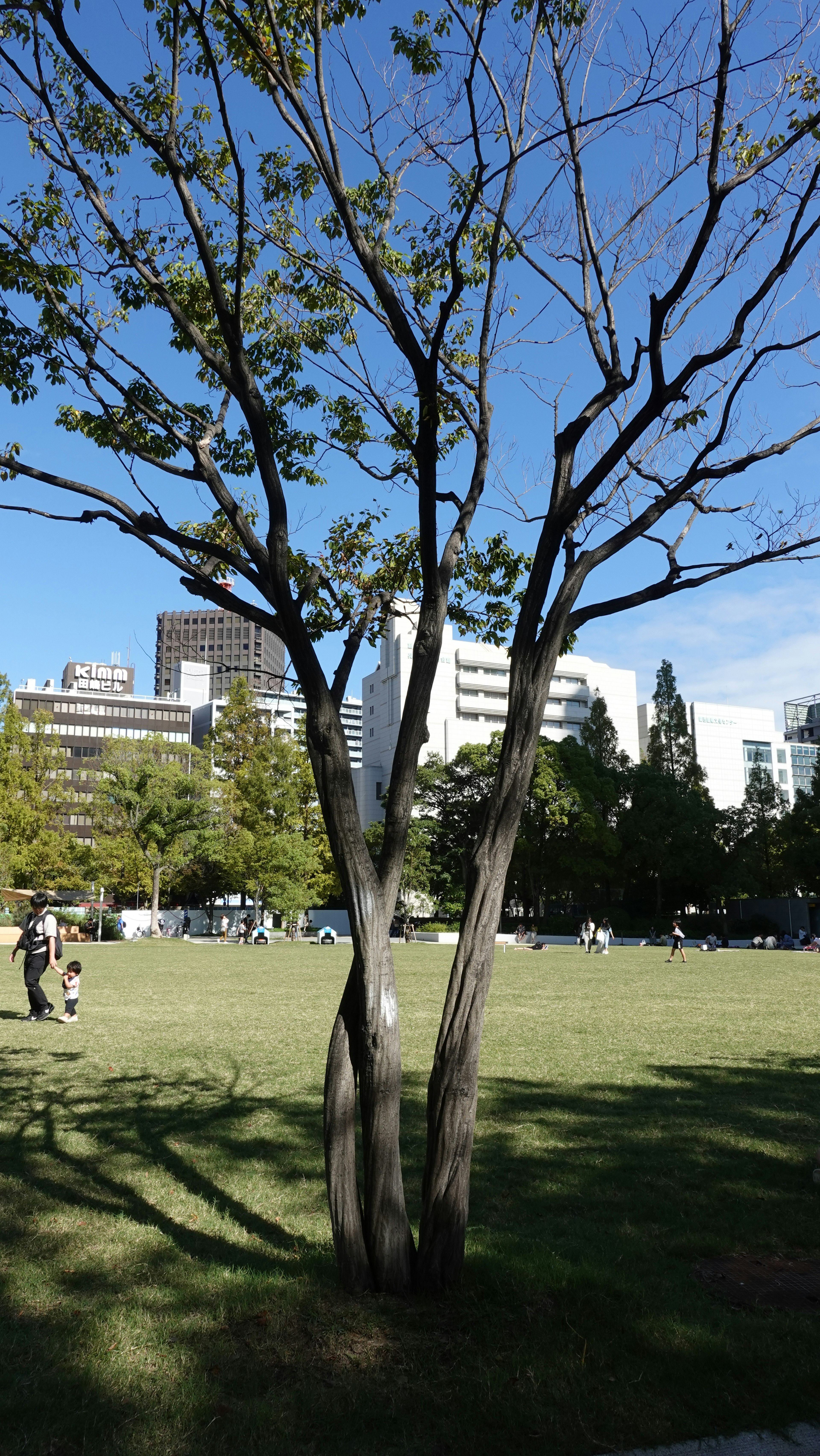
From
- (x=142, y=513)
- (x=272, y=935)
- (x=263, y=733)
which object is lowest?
(x=272, y=935)

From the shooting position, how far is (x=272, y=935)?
6028 cm

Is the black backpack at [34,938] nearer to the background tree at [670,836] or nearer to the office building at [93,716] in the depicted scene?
the background tree at [670,836]

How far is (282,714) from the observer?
22.6ft

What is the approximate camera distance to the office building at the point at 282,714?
660cm

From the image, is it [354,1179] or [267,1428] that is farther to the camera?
[354,1179]

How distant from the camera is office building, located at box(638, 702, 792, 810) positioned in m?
121

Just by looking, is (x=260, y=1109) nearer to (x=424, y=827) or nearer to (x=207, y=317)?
(x=207, y=317)

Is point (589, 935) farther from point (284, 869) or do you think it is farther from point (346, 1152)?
point (346, 1152)

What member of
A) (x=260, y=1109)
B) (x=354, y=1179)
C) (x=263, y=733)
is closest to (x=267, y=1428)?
(x=354, y=1179)

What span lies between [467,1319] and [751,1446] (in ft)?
4.25

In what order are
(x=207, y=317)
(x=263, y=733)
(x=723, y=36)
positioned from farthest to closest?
1. (x=263, y=733)
2. (x=207, y=317)
3. (x=723, y=36)

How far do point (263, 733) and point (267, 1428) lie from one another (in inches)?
1940

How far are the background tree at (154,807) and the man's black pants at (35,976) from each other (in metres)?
33.0

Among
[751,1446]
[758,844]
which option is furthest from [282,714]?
[758,844]
